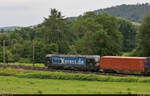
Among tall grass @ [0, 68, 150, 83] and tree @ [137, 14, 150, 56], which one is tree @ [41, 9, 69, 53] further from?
tall grass @ [0, 68, 150, 83]

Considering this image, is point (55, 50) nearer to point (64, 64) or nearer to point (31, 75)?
point (64, 64)

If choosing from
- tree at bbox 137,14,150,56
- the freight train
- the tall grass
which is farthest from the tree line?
the tall grass

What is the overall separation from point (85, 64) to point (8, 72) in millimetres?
14504

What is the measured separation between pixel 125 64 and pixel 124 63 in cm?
24

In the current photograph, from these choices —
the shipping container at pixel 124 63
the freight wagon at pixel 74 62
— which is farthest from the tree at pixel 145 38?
the shipping container at pixel 124 63

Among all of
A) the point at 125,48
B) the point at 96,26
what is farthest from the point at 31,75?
the point at 125,48

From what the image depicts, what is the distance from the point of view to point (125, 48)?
117m

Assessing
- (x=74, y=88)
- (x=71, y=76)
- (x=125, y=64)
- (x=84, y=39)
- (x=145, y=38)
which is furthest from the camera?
(x=84, y=39)

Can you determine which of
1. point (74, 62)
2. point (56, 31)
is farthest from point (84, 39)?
point (74, 62)

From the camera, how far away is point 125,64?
46750mm

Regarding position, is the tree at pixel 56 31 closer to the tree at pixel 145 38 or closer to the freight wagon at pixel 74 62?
the tree at pixel 145 38

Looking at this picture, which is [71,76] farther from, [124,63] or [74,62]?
[124,63]

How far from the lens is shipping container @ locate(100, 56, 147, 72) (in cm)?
4506

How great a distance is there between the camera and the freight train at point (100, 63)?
45.2 meters
